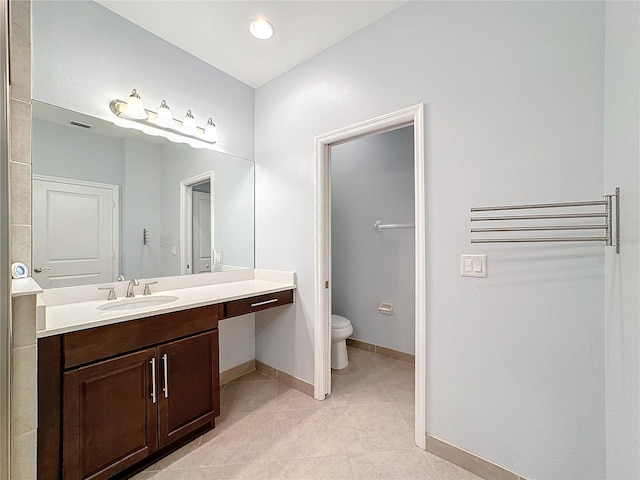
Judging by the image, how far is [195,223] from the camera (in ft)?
7.27

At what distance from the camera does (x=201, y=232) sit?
225 centimetres

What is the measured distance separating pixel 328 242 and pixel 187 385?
1.28m

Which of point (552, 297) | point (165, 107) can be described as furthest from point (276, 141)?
point (552, 297)

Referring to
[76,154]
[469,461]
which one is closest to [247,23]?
[76,154]

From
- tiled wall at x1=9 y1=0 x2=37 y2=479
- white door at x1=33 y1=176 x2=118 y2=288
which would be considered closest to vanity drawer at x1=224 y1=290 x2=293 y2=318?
white door at x1=33 y1=176 x2=118 y2=288

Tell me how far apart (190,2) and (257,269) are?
1.91 metres

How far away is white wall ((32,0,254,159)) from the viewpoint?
152cm

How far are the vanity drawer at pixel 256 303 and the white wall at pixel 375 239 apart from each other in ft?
3.73

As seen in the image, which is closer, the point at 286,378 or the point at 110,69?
the point at 110,69

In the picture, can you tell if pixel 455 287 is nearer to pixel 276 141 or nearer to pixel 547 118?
pixel 547 118

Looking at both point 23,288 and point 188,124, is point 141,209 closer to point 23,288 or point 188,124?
point 188,124

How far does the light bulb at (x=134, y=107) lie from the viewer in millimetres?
1777

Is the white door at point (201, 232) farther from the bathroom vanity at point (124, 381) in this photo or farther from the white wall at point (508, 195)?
the white wall at point (508, 195)

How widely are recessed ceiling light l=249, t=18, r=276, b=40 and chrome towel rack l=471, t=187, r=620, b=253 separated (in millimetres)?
1725
